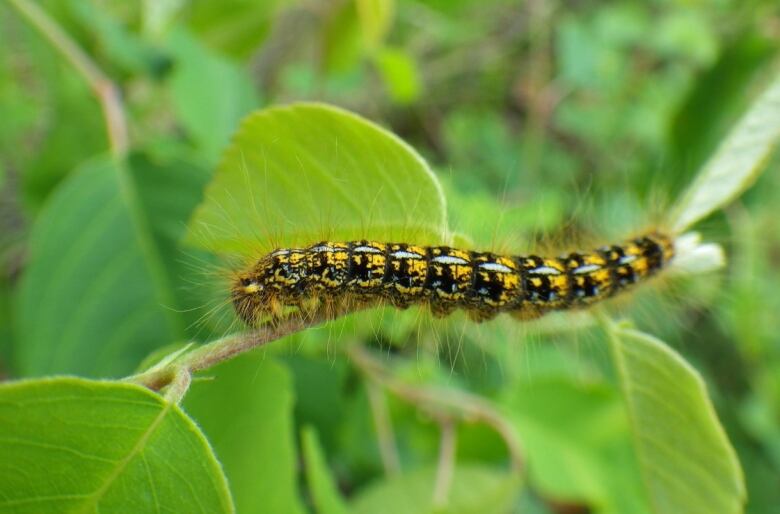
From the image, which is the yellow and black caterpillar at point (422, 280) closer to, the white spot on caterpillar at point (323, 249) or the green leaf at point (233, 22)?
the white spot on caterpillar at point (323, 249)

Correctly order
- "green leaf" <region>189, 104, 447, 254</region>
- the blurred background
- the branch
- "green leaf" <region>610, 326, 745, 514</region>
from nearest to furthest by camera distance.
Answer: the branch < "green leaf" <region>189, 104, 447, 254</region> < "green leaf" <region>610, 326, 745, 514</region> < the blurred background

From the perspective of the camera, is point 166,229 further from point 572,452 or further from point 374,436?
point 572,452

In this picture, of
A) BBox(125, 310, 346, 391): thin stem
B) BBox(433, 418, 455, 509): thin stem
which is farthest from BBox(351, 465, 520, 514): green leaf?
BBox(125, 310, 346, 391): thin stem

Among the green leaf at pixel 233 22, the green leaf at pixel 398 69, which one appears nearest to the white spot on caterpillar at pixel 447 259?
the green leaf at pixel 398 69

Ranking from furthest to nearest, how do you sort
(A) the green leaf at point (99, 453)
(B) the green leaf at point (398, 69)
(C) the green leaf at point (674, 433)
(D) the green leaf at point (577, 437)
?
(B) the green leaf at point (398, 69) → (D) the green leaf at point (577, 437) → (C) the green leaf at point (674, 433) → (A) the green leaf at point (99, 453)

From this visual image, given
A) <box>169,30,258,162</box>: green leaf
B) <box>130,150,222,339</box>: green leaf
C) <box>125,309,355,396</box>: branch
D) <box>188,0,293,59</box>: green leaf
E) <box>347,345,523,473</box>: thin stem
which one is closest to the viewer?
<box>125,309,355,396</box>: branch

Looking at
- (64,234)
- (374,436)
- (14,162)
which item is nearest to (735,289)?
(374,436)

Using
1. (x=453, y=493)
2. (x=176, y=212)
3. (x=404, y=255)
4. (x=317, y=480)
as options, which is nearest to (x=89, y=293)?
(x=176, y=212)

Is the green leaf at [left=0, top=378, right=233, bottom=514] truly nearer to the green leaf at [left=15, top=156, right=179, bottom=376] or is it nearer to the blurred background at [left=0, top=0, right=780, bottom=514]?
the blurred background at [left=0, top=0, right=780, bottom=514]
